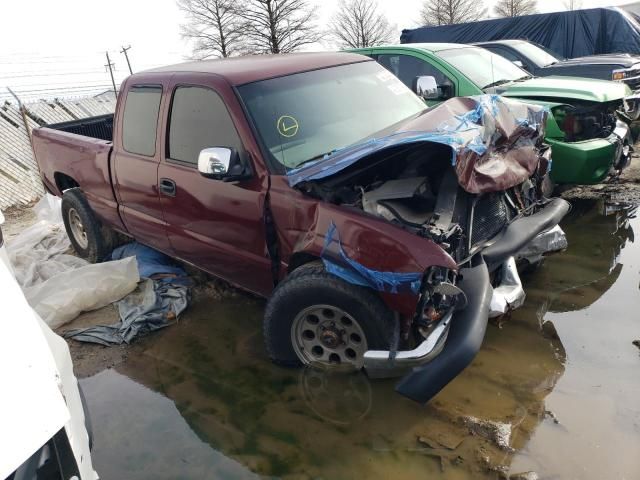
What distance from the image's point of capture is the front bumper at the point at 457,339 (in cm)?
243

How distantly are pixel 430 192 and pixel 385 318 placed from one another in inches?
29.8

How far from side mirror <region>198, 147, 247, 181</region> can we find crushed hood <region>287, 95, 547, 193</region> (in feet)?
1.15

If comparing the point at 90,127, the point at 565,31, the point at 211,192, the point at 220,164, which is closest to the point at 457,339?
the point at 220,164

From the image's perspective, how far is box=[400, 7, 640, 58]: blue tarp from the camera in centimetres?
1450

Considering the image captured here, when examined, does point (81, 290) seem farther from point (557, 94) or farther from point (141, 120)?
point (557, 94)

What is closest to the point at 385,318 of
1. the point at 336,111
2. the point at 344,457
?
the point at 344,457

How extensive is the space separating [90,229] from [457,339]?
13.5 feet

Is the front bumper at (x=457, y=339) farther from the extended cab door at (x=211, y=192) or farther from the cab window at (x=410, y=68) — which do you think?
the cab window at (x=410, y=68)

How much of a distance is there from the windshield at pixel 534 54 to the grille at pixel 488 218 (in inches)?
242

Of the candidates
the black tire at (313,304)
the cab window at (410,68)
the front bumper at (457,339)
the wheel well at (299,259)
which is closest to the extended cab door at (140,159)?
the wheel well at (299,259)

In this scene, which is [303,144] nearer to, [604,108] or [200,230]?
[200,230]

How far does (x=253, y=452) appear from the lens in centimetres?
275

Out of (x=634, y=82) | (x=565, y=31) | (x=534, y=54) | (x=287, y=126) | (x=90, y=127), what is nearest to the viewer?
(x=287, y=126)

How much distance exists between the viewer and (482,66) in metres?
6.30
